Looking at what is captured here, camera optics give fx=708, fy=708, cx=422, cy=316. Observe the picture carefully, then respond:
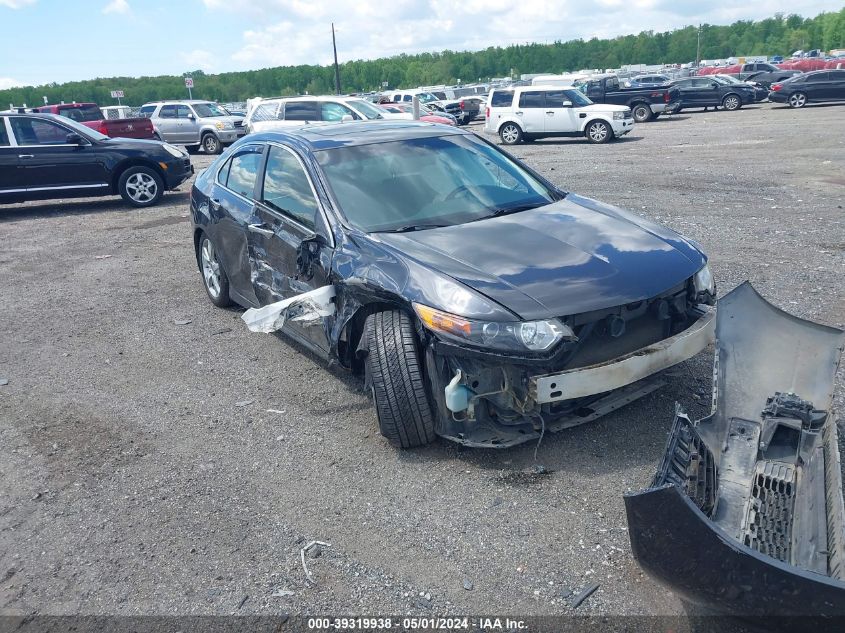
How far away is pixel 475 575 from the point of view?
117 inches

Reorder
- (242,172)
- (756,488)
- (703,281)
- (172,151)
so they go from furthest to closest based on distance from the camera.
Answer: (172,151) < (242,172) < (703,281) < (756,488)

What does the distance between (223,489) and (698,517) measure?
248cm

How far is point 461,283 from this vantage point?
365 centimetres

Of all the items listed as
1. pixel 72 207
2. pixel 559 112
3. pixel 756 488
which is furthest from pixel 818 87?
pixel 756 488

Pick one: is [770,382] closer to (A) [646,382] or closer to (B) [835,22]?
(A) [646,382]

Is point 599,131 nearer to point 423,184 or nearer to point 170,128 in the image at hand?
point 170,128

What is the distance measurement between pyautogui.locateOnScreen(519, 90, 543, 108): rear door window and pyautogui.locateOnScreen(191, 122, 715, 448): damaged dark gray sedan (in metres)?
16.6

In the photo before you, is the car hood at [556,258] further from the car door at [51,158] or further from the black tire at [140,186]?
the car door at [51,158]

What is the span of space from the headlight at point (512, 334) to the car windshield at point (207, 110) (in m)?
22.1

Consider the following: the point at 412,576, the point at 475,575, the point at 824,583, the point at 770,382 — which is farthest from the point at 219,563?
the point at 770,382

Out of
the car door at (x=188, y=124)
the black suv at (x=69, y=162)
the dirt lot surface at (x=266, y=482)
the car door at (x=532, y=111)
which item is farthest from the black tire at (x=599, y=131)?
the dirt lot surface at (x=266, y=482)

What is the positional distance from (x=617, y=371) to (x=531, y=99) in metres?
18.9

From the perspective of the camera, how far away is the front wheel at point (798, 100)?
28.8 meters

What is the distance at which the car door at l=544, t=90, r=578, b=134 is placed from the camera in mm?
20734
